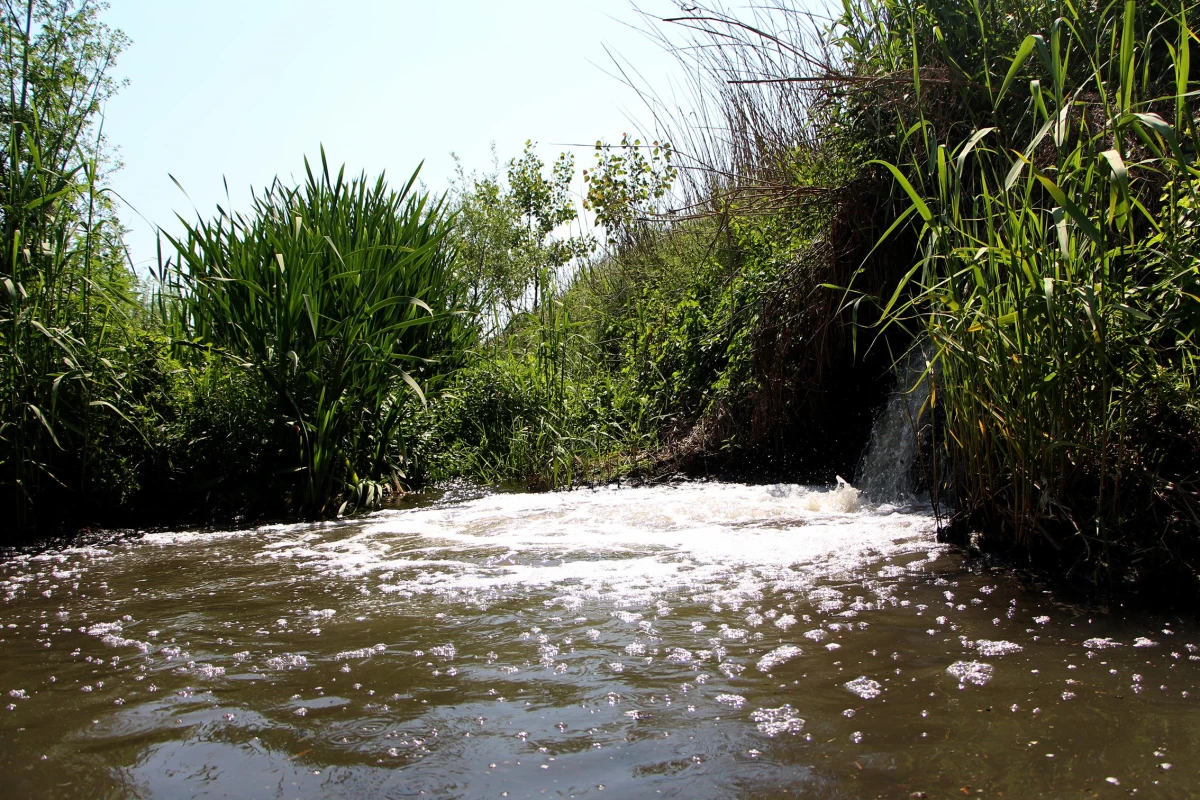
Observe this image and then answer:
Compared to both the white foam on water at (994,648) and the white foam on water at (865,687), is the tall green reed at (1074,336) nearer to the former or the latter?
the white foam on water at (994,648)

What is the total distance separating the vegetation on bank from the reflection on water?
647 millimetres

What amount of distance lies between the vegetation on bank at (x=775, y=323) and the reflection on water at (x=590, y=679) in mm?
647

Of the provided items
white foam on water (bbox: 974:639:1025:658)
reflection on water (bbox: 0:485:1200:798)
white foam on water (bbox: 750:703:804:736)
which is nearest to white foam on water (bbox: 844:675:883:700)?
reflection on water (bbox: 0:485:1200:798)

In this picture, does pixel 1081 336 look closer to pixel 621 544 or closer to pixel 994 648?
pixel 994 648

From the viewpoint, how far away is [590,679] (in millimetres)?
2244

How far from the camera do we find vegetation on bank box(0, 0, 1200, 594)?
2791 mm

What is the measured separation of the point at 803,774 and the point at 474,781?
0.66 m

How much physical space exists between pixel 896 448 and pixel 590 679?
3.58m

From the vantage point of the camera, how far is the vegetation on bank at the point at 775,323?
2.79 meters

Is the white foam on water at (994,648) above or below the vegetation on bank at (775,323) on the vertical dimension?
below

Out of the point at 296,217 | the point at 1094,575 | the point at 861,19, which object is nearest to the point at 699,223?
the point at 861,19

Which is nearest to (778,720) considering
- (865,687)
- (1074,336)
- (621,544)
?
(865,687)

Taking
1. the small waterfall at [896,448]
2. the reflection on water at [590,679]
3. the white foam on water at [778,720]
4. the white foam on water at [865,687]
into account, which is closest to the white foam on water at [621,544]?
the reflection on water at [590,679]

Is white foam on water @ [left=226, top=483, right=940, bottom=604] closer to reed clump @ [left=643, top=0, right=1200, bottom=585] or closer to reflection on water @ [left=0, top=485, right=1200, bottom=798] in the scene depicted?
reflection on water @ [left=0, top=485, right=1200, bottom=798]
